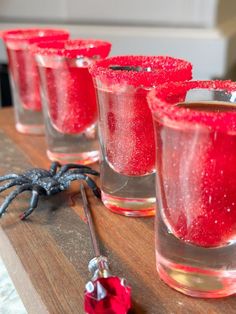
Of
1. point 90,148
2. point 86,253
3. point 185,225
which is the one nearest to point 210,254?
point 185,225

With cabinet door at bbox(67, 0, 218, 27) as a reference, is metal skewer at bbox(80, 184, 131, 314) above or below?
below

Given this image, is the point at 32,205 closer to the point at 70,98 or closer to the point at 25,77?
the point at 70,98

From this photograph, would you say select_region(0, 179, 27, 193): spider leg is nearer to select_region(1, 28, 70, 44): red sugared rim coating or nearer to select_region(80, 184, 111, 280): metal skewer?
select_region(80, 184, 111, 280): metal skewer

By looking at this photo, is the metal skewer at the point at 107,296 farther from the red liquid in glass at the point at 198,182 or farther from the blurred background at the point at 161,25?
the blurred background at the point at 161,25

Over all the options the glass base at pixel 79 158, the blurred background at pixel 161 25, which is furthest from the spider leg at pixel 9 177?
the blurred background at pixel 161 25

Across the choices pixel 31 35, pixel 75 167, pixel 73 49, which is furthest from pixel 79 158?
pixel 31 35

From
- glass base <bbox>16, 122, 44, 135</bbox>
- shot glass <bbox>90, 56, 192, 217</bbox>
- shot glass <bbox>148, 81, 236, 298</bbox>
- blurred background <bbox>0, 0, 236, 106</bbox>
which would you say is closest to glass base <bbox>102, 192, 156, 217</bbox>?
shot glass <bbox>90, 56, 192, 217</bbox>
